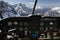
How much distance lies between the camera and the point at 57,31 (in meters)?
2.01

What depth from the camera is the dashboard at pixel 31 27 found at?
200 centimetres

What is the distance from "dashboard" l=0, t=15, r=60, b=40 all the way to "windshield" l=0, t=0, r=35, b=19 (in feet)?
2.40

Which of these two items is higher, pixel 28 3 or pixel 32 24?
pixel 28 3

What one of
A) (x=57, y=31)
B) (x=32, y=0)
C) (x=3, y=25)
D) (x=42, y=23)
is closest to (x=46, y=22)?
(x=42, y=23)

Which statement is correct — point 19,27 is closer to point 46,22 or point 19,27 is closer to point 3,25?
point 3,25

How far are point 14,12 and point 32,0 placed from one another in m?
0.42

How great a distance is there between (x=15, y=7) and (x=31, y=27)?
964 mm

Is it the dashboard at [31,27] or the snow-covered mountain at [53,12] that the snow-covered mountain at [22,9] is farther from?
the dashboard at [31,27]

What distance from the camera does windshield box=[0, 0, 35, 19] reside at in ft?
9.06

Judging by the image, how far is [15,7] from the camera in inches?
112

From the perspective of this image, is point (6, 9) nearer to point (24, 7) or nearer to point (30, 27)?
point (24, 7)

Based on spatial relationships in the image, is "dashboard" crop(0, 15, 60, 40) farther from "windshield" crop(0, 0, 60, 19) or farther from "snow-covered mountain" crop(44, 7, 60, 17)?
"windshield" crop(0, 0, 60, 19)

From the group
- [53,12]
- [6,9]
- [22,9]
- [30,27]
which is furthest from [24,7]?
[30,27]

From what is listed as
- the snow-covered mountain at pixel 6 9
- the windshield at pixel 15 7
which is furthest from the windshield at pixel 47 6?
the snow-covered mountain at pixel 6 9
